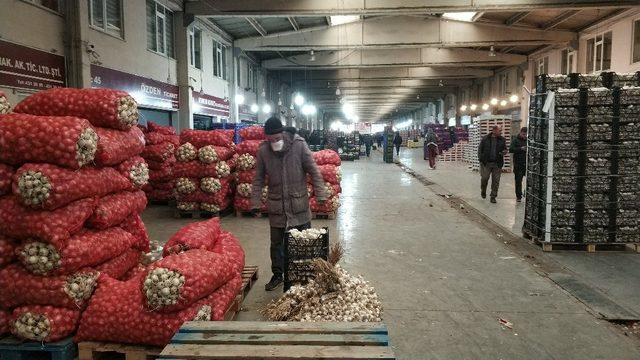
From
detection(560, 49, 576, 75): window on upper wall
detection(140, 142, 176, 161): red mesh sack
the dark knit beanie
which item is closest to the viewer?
the dark knit beanie

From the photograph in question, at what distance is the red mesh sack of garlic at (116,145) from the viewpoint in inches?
174

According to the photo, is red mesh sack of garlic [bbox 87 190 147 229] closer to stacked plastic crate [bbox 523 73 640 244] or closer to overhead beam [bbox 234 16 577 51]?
stacked plastic crate [bbox 523 73 640 244]

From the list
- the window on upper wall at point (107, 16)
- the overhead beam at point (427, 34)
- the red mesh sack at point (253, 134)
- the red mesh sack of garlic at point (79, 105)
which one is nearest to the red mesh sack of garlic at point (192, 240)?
the red mesh sack of garlic at point (79, 105)

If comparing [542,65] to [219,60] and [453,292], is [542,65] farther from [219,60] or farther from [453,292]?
[453,292]

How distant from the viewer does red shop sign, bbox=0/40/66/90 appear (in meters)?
9.31

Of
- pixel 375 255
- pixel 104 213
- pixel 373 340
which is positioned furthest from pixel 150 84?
pixel 373 340

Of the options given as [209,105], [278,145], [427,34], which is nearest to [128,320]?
[278,145]

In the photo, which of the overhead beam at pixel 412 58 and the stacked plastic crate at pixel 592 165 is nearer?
the stacked plastic crate at pixel 592 165

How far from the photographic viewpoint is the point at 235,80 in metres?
24.1

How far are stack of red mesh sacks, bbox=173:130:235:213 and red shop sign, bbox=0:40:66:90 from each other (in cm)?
322

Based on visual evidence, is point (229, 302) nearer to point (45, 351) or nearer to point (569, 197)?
point (45, 351)

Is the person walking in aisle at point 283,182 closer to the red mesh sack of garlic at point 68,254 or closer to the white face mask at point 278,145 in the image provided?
the white face mask at point 278,145

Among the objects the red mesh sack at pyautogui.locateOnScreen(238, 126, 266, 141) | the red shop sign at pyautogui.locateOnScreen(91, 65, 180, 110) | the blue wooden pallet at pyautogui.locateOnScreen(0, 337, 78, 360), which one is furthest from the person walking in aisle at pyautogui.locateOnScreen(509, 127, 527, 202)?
the blue wooden pallet at pyautogui.locateOnScreen(0, 337, 78, 360)

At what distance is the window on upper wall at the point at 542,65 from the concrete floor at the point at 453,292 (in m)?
18.4
